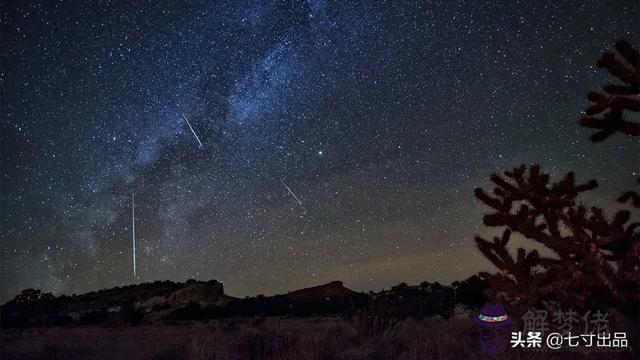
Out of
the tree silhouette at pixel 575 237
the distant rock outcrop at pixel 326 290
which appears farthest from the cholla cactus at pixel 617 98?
the distant rock outcrop at pixel 326 290

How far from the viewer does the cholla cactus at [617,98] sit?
5949mm

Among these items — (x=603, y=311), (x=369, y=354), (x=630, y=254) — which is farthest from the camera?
(x=369, y=354)

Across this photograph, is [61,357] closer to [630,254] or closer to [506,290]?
[506,290]

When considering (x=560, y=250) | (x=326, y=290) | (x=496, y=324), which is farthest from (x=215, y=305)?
(x=560, y=250)

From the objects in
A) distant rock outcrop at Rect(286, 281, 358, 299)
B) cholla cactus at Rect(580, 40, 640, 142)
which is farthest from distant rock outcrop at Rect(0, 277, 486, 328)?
cholla cactus at Rect(580, 40, 640, 142)

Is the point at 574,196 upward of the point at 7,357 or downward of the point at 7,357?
upward

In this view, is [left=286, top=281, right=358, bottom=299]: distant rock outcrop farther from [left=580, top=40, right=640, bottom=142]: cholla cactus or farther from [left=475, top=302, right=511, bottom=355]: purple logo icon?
[left=580, top=40, right=640, bottom=142]: cholla cactus

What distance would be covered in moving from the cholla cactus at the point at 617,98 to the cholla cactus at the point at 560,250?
1615mm

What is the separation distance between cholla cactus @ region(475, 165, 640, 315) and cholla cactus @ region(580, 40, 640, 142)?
5.30ft

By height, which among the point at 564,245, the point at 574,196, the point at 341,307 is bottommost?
the point at 341,307

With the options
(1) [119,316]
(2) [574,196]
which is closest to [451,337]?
(2) [574,196]

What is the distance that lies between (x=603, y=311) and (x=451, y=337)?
13.7 feet

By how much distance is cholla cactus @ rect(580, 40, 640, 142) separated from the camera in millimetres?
5949

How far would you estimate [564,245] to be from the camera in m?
7.43
